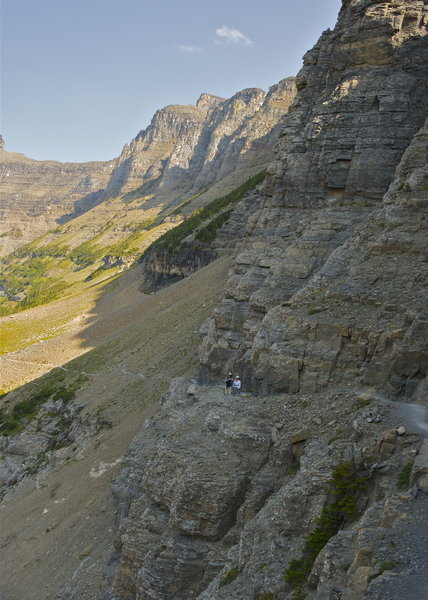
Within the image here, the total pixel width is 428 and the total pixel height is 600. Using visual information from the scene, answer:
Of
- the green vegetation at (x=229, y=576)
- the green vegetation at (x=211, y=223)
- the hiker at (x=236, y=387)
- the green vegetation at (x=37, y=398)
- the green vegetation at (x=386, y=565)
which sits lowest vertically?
the green vegetation at (x=37, y=398)

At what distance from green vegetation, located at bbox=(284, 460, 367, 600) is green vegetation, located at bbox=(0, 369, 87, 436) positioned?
1392 inches

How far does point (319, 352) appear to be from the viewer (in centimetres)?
1978

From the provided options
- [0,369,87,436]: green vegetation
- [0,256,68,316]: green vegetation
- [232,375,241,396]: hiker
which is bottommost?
[0,256,68,316]: green vegetation

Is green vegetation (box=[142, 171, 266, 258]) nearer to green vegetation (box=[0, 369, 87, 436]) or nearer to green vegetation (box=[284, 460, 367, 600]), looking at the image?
green vegetation (box=[0, 369, 87, 436])

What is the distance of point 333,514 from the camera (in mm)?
13086

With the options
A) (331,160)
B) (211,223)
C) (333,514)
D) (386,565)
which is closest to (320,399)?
(333,514)

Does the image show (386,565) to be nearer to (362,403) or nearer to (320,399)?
(362,403)

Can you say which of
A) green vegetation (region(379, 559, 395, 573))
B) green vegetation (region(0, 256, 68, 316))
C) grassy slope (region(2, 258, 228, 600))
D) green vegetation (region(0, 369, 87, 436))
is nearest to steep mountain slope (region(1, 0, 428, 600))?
green vegetation (region(379, 559, 395, 573))

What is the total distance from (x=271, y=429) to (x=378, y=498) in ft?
18.9

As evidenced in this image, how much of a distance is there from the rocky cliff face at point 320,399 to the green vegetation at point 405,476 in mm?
117

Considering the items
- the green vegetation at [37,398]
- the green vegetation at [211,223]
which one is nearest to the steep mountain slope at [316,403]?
the green vegetation at [37,398]

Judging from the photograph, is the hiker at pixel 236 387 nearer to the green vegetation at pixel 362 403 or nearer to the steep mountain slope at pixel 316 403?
the steep mountain slope at pixel 316 403

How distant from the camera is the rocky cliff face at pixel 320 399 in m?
12.4

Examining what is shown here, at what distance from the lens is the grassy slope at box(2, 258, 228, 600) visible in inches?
996
